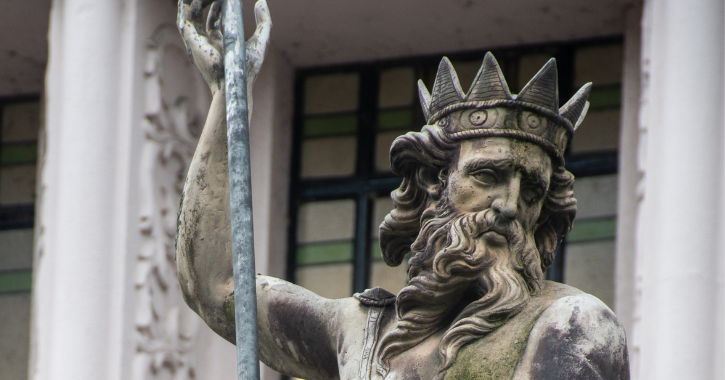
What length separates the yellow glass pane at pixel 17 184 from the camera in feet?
30.8

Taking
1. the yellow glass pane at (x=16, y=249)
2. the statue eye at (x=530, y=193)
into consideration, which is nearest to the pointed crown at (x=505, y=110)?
the statue eye at (x=530, y=193)

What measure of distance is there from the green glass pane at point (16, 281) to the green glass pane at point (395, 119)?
6.51 feet

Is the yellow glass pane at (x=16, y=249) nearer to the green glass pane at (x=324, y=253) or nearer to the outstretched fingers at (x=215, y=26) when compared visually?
the green glass pane at (x=324, y=253)

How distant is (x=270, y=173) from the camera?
8539 mm

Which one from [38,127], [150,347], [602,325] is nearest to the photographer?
[602,325]

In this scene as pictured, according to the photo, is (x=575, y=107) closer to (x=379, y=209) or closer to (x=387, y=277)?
(x=387, y=277)

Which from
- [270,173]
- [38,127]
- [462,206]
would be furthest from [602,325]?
[38,127]

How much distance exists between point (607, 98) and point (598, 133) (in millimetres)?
167

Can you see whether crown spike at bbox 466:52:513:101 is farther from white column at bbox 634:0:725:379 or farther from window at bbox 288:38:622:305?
window at bbox 288:38:622:305

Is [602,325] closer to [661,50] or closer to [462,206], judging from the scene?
[462,206]

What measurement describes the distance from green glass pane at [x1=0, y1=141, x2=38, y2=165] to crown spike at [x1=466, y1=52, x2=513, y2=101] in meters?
5.62

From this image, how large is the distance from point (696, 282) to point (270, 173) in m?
2.55

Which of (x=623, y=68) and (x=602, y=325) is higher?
(x=623, y=68)

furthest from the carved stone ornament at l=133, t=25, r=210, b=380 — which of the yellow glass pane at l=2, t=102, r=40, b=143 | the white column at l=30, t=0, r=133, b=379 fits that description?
the yellow glass pane at l=2, t=102, r=40, b=143
